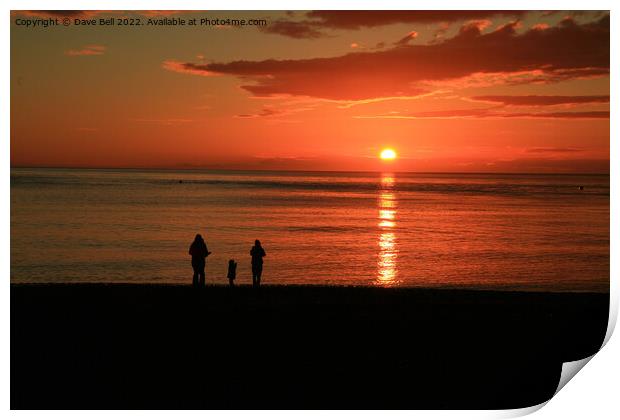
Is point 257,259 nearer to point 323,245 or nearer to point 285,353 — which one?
point 285,353

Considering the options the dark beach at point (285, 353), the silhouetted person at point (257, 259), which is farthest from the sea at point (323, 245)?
the dark beach at point (285, 353)

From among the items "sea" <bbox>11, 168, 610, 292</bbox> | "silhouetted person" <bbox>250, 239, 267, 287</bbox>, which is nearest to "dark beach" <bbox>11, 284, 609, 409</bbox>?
"silhouetted person" <bbox>250, 239, 267, 287</bbox>

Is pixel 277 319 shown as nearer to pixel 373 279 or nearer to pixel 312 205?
pixel 373 279

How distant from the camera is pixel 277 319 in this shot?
12.0 m

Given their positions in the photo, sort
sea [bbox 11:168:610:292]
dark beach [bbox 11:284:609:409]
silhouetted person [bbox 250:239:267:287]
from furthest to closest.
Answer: sea [bbox 11:168:610:292] → silhouetted person [bbox 250:239:267:287] → dark beach [bbox 11:284:609:409]

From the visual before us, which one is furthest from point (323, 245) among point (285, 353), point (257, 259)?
point (285, 353)

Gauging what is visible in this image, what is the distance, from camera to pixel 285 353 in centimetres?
984

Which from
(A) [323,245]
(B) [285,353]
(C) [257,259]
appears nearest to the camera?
(B) [285,353]

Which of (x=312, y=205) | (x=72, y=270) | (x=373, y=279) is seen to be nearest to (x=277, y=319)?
(x=373, y=279)

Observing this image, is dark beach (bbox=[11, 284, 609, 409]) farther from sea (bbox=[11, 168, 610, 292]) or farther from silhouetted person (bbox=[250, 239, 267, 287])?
sea (bbox=[11, 168, 610, 292])

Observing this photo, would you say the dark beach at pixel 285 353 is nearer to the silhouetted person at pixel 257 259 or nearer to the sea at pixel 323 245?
the silhouetted person at pixel 257 259

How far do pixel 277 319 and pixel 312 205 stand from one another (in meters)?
63.8

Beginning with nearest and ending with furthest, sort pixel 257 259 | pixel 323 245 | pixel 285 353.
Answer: pixel 285 353, pixel 257 259, pixel 323 245

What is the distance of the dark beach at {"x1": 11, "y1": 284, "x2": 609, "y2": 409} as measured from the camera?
8664 millimetres
